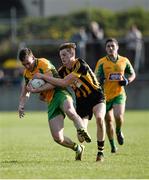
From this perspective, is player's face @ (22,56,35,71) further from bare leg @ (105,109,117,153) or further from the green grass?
bare leg @ (105,109,117,153)

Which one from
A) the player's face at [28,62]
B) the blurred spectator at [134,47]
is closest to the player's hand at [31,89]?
the player's face at [28,62]

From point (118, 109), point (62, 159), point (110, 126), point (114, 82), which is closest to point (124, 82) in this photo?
point (114, 82)

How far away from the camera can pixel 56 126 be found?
13227mm

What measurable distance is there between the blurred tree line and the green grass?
14.4 m

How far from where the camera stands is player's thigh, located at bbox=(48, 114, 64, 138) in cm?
1319

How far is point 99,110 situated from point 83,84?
1.69 feet

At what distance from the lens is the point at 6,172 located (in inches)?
464

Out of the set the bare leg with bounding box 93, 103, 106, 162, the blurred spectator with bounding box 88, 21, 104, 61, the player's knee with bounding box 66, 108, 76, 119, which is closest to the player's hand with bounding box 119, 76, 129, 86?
the bare leg with bounding box 93, 103, 106, 162

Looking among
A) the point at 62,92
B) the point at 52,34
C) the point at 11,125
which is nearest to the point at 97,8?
the point at 52,34

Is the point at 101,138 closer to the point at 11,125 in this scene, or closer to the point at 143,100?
the point at 11,125

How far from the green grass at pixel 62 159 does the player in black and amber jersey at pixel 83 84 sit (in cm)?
66

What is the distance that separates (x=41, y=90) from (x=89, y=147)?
11.7 ft

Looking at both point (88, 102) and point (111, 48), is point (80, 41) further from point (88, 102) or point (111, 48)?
point (88, 102)

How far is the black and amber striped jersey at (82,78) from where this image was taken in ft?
43.3
